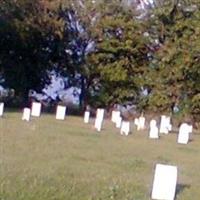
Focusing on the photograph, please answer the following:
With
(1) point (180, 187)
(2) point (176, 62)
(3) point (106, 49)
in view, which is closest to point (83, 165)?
(1) point (180, 187)

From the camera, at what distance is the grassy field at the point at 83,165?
385 inches

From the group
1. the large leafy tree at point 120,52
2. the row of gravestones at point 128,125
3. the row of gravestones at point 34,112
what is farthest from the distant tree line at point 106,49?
the row of gravestones at point 34,112

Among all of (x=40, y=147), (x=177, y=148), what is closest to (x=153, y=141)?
(x=177, y=148)

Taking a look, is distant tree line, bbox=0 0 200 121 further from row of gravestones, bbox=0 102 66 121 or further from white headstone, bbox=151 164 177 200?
white headstone, bbox=151 164 177 200

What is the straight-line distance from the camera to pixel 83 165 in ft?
42.1

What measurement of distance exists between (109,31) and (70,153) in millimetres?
27064

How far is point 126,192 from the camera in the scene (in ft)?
33.1

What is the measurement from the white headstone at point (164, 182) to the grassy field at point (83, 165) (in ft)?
0.64

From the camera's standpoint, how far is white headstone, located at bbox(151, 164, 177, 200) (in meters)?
9.70

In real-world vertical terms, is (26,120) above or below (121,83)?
below

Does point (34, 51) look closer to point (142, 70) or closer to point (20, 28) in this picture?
point (20, 28)

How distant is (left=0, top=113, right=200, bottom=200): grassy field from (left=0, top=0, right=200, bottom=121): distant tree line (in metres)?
18.3

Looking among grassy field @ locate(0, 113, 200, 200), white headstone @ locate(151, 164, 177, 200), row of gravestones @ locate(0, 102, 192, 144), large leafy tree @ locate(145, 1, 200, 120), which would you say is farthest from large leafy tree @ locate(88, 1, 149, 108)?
white headstone @ locate(151, 164, 177, 200)

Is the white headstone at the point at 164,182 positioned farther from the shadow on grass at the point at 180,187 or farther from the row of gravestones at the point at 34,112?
the row of gravestones at the point at 34,112
